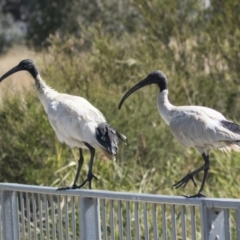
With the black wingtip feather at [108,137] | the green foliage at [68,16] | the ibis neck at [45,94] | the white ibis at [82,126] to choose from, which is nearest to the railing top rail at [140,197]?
the white ibis at [82,126]

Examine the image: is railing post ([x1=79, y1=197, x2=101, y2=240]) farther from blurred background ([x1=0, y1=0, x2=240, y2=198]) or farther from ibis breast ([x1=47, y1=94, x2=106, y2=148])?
blurred background ([x1=0, y1=0, x2=240, y2=198])

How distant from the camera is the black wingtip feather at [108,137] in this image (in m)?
6.47

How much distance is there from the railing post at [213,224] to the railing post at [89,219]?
1.21m

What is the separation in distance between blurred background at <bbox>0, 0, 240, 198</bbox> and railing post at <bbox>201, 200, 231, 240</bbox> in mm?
4390

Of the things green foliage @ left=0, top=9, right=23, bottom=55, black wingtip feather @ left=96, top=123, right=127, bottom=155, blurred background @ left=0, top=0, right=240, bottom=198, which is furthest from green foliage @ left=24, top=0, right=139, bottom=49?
black wingtip feather @ left=96, top=123, right=127, bottom=155

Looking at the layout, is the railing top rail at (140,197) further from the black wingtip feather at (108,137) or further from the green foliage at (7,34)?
the green foliage at (7,34)

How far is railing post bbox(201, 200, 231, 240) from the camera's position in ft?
14.3

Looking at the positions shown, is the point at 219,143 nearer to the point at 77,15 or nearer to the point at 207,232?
the point at 207,232

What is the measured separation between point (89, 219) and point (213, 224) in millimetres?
1286

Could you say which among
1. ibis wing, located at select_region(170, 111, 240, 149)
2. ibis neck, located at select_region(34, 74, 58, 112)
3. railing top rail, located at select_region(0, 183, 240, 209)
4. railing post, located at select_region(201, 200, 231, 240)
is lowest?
railing post, located at select_region(201, 200, 231, 240)

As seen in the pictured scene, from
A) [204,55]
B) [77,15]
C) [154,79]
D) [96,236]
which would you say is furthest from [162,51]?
[77,15]

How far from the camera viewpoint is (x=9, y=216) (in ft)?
21.0

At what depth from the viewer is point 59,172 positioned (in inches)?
399

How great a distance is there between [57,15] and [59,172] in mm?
21192
